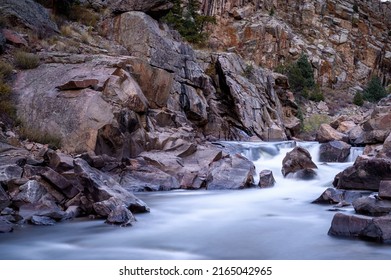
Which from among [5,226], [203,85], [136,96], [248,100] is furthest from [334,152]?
[5,226]

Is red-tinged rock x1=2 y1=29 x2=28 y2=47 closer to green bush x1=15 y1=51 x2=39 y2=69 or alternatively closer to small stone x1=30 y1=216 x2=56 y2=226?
green bush x1=15 y1=51 x2=39 y2=69

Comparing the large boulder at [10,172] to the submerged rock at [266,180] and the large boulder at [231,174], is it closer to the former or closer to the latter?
the large boulder at [231,174]

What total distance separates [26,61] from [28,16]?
3914mm

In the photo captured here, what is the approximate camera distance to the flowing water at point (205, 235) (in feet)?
20.9

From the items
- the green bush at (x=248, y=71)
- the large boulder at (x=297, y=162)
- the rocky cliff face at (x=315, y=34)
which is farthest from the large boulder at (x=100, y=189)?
the rocky cliff face at (x=315, y=34)

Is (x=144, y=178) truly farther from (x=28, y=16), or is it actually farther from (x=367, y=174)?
(x=28, y=16)

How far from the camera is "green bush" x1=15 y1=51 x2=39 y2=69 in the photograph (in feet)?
45.2

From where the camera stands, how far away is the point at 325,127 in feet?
70.2

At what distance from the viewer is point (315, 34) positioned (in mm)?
55125

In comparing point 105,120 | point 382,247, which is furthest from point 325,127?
point 382,247

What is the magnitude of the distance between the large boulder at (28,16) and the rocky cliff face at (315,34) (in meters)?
28.4

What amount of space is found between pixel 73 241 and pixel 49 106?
264 inches

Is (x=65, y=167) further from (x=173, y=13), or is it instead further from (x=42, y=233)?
(x=173, y=13)

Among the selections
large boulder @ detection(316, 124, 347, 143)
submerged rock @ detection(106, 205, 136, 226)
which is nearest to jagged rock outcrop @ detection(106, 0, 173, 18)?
large boulder @ detection(316, 124, 347, 143)
